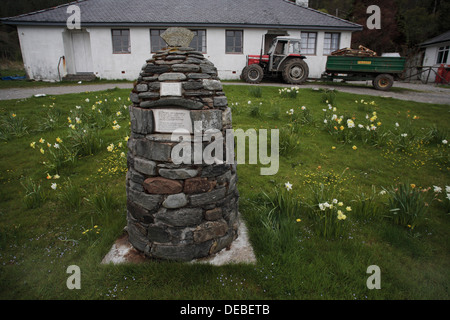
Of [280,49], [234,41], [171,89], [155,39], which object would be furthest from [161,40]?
[171,89]

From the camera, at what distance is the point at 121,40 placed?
15828mm

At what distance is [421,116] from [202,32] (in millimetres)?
13192

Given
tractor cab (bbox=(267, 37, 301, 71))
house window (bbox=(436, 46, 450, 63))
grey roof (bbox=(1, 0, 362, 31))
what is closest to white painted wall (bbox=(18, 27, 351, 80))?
grey roof (bbox=(1, 0, 362, 31))

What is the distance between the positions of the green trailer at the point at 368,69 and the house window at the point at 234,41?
597 cm

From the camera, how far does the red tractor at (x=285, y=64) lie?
12.9 metres

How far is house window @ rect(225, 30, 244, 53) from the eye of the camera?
16219mm

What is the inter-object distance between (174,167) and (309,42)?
1760 centimetres

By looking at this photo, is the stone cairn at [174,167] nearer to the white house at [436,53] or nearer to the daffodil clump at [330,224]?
the daffodil clump at [330,224]

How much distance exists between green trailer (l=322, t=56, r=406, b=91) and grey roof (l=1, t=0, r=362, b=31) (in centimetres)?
457

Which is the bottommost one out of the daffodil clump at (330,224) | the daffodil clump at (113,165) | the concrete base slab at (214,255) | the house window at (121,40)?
the concrete base slab at (214,255)

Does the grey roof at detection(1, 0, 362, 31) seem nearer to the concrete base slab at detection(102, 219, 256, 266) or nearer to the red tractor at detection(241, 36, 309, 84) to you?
the red tractor at detection(241, 36, 309, 84)

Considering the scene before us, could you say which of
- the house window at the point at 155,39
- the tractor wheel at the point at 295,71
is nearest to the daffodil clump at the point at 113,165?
the tractor wheel at the point at 295,71

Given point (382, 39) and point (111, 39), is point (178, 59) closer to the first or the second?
point (111, 39)

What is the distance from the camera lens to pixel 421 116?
788 cm
